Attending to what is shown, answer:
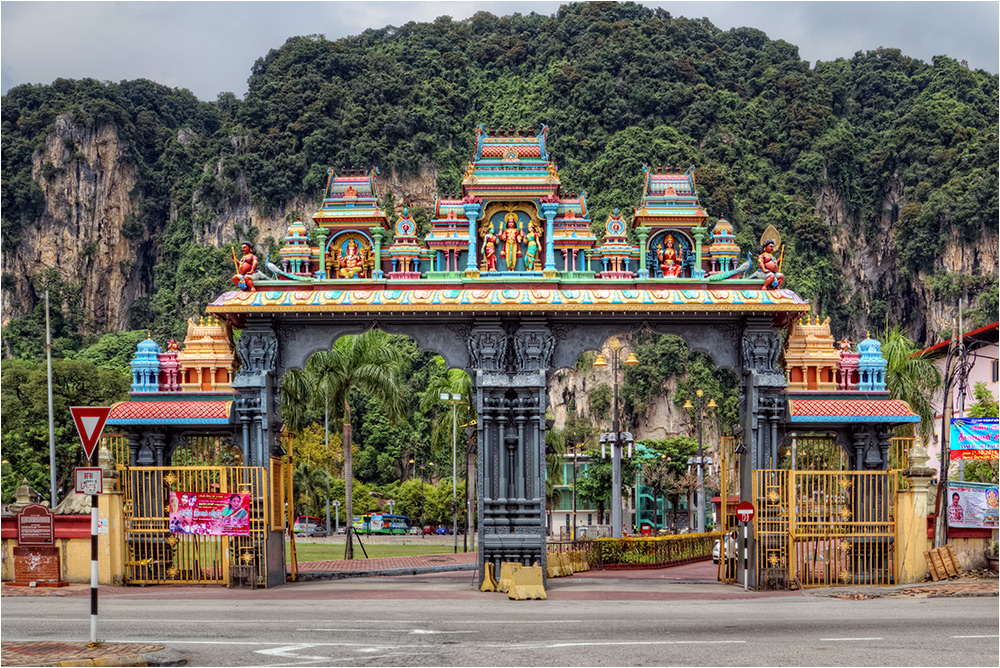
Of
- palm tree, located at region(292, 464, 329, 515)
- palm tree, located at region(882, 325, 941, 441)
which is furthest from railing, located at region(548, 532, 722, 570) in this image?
palm tree, located at region(292, 464, 329, 515)

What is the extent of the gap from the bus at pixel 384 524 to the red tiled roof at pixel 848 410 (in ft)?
163

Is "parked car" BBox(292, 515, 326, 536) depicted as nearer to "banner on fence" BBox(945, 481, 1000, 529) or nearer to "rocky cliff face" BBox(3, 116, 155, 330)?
"banner on fence" BBox(945, 481, 1000, 529)

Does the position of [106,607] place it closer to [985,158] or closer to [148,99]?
[985,158]

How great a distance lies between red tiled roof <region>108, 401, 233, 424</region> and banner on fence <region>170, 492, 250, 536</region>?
1630mm

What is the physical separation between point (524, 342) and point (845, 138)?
10000cm

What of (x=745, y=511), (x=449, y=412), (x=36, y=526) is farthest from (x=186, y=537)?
(x=449, y=412)

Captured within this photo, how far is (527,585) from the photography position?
21234mm

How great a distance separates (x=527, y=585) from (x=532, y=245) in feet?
23.8

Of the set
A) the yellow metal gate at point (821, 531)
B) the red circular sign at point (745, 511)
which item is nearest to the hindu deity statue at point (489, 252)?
the yellow metal gate at point (821, 531)

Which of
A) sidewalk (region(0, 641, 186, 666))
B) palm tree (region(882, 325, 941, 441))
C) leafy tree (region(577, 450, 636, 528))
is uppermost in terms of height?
palm tree (region(882, 325, 941, 441))

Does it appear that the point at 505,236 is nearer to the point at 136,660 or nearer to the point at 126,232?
the point at 136,660

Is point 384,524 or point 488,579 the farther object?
point 384,524

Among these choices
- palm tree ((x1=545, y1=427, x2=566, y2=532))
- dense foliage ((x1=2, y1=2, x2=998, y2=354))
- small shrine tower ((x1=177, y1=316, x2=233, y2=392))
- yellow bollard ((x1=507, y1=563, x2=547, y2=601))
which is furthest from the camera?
dense foliage ((x1=2, y1=2, x2=998, y2=354))

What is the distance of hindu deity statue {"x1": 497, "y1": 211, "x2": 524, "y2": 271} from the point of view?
24.8m
